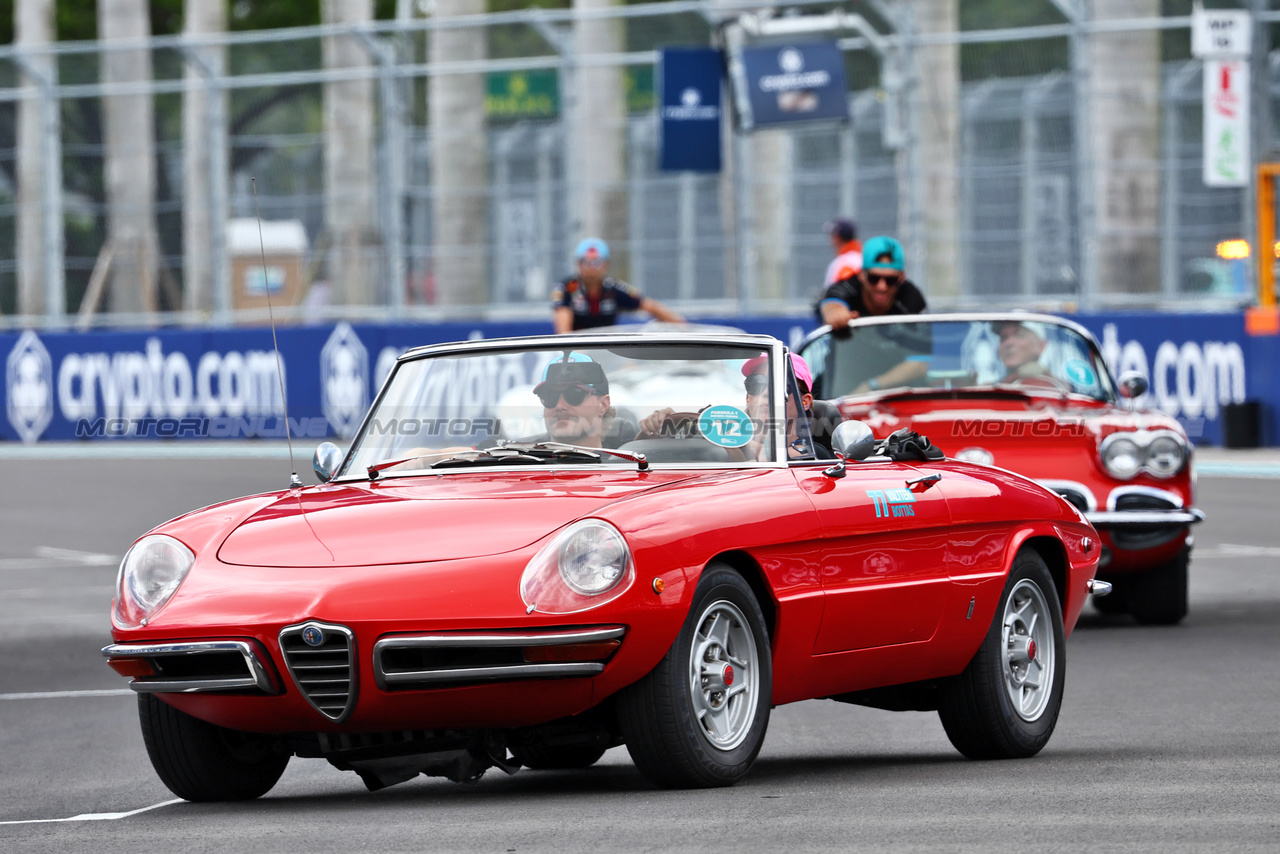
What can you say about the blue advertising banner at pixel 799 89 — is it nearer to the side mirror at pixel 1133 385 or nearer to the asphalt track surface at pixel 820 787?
the side mirror at pixel 1133 385

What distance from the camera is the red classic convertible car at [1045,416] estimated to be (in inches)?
429

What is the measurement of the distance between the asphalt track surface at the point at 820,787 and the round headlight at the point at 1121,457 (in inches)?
30.4

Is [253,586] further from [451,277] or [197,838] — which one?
[451,277]

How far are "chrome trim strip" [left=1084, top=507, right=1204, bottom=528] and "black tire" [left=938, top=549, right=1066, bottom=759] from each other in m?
3.35

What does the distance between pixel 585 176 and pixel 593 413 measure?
700 inches

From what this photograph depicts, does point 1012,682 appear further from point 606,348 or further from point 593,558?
point 593,558

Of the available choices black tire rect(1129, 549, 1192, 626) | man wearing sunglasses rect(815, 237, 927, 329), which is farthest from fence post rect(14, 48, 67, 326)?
black tire rect(1129, 549, 1192, 626)

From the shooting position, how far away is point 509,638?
18.7 feet

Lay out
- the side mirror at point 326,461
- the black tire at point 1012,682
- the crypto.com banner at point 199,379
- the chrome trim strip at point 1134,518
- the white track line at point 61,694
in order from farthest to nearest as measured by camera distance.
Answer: the crypto.com banner at point 199,379
the chrome trim strip at point 1134,518
the white track line at point 61,694
the side mirror at point 326,461
the black tire at point 1012,682

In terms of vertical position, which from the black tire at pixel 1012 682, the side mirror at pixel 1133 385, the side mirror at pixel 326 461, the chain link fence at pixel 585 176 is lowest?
the black tire at pixel 1012 682

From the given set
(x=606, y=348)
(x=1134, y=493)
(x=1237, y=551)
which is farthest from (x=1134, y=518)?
(x=606, y=348)

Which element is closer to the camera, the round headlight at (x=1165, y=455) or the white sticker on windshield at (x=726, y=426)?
the white sticker on windshield at (x=726, y=426)

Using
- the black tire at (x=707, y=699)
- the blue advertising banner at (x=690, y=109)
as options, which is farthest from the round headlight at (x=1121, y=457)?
the blue advertising banner at (x=690, y=109)

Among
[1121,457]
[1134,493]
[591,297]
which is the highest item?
[591,297]
